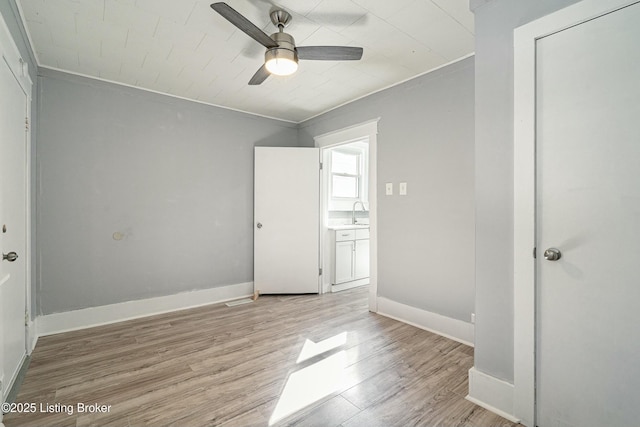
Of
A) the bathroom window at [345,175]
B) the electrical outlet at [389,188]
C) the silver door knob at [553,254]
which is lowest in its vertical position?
the silver door knob at [553,254]

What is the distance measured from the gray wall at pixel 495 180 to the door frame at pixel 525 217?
0.14 ft

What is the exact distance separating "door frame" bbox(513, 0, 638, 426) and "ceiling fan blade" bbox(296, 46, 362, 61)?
0.92 meters

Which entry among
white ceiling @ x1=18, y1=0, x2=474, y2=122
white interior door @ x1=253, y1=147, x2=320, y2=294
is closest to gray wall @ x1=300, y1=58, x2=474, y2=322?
white ceiling @ x1=18, y1=0, x2=474, y2=122

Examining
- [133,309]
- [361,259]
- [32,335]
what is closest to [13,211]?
[32,335]

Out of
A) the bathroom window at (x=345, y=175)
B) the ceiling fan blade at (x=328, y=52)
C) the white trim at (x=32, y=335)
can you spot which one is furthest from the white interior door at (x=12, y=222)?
the bathroom window at (x=345, y=175)

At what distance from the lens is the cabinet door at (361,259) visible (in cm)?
433

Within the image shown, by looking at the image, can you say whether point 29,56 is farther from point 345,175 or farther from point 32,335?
point 345,175

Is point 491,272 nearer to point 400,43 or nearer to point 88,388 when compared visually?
point 400,43

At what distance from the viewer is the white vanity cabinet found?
407 cm

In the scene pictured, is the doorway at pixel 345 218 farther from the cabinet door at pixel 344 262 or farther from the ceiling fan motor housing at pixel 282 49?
the ceiling fan motor housing at pixel 282 49

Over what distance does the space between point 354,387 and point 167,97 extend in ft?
11.4

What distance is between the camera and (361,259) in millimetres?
4402

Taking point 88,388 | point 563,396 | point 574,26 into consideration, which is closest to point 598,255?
point 563,396

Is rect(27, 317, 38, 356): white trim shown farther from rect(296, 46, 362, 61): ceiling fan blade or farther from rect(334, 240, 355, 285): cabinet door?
rect(334, 240, 355, 285): cabinet door
